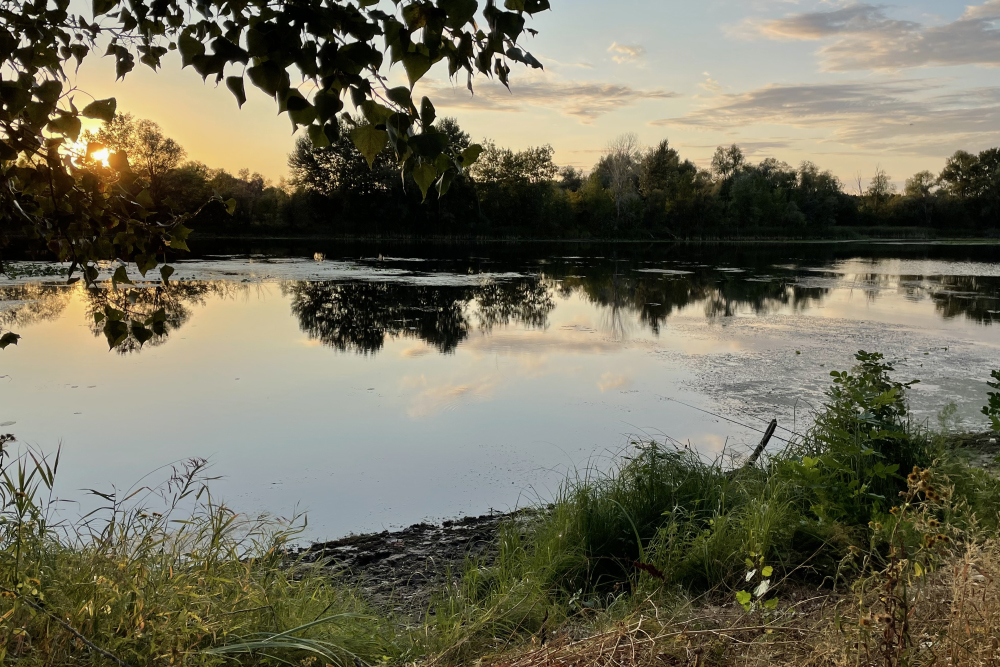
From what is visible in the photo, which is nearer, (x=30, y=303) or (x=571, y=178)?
(x=30, y=303)

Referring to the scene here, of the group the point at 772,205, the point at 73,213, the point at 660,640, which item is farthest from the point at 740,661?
the point at 772,205

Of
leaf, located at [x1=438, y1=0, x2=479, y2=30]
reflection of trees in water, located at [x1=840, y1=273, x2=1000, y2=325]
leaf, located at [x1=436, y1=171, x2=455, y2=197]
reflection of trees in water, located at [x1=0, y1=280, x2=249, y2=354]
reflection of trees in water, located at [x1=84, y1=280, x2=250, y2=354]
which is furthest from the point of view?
reflection of trees in water, located at [x1=840, y1=273, x2=1000, y2=325]

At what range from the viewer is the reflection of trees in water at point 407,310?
499 inches

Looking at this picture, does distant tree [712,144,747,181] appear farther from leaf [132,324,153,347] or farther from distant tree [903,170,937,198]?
leaf [132,324,153,347]

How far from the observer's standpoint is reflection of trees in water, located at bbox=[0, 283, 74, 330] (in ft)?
41.6

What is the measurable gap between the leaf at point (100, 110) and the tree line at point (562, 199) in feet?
156

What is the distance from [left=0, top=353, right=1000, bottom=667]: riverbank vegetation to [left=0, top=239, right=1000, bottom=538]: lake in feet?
2.88

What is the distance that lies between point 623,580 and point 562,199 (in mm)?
61601

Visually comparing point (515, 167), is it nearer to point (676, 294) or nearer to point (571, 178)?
point (571, 178)

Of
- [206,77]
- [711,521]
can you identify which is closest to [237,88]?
[206,77]

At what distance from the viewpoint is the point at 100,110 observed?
6.46 ft

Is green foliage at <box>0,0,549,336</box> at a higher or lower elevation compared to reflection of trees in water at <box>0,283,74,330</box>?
higher

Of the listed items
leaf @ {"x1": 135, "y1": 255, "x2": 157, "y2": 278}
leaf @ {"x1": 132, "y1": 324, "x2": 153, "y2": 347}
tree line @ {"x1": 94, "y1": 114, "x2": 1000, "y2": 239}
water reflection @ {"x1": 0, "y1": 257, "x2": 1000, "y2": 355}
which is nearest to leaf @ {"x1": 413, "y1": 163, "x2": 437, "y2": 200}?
leaf @ {"x1": 132, "y1": 324, "x2": 153, "y2": 347}

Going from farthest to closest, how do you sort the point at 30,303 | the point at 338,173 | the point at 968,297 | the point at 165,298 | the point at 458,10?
the point at 338,173, the point at 968,297, the point at 165,298, the point at 30,303, the point at 458,10
